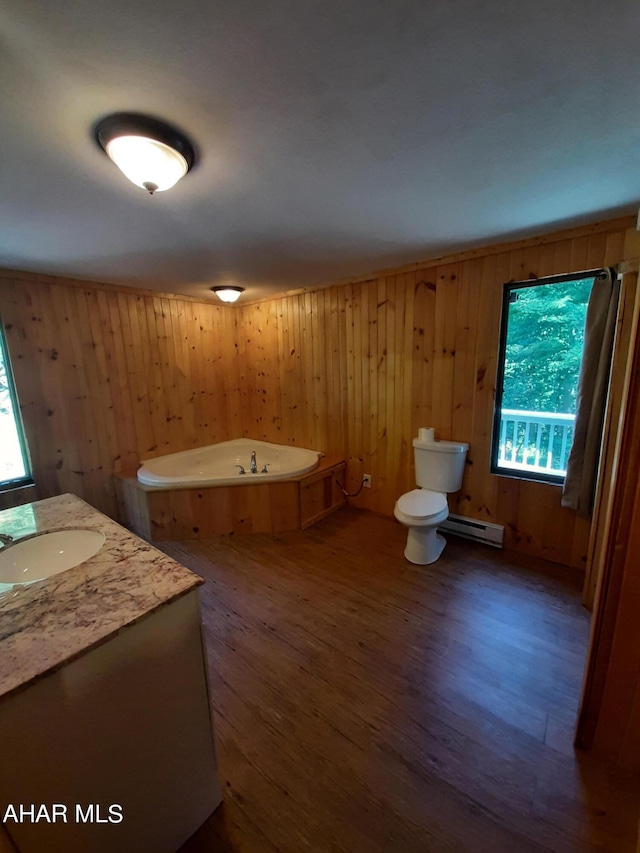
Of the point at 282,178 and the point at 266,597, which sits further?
the point at 266,597

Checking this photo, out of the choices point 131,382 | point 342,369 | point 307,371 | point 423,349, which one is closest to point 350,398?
point 342,369

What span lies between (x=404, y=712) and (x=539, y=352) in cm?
237

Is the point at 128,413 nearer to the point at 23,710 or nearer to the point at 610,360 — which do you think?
the point at 23,710

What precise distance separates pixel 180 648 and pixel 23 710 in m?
0.36

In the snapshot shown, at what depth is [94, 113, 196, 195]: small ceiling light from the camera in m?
1.08

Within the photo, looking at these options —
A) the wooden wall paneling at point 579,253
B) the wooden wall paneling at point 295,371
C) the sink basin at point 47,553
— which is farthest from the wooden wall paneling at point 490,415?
the sink basin at point 47,553

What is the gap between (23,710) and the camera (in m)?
0.70

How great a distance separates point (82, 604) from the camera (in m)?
0.90

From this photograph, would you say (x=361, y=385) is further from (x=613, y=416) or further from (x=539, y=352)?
(x=613, y=416)

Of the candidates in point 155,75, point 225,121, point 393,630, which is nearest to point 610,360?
point 393,630

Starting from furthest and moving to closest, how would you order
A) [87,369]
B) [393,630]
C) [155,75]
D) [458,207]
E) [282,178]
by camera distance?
[87,369]
[393,630]
[458,207]
[282,178]
[155,75]

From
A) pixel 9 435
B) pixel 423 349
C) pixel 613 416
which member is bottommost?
pixel 9 435

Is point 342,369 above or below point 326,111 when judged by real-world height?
below

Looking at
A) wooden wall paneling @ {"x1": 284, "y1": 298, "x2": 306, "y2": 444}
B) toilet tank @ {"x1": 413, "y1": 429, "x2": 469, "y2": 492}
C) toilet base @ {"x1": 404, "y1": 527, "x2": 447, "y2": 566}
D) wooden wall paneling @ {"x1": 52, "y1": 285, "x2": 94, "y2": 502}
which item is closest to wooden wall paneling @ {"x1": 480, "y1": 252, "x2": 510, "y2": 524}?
toilet tank @ {"x1": 413, "y1": 429, "x2": 469, "y2": 492}
